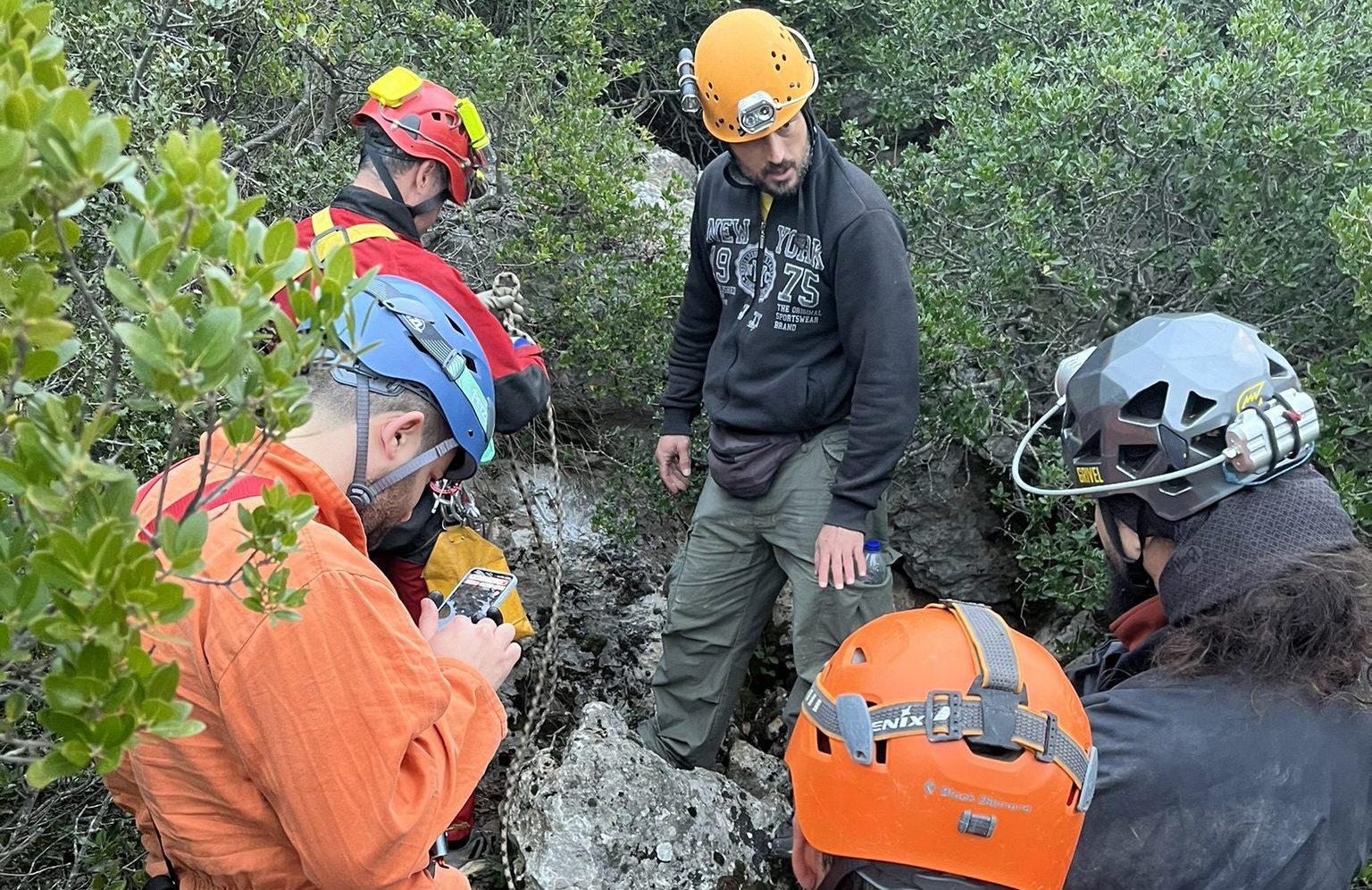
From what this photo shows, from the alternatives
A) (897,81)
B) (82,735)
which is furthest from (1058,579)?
(82,735)

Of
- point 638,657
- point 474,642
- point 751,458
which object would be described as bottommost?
point 638,657

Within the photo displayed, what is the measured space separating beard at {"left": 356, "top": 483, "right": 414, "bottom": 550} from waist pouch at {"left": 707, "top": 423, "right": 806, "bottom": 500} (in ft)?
5.19

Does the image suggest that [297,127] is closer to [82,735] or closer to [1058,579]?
[1058,579]

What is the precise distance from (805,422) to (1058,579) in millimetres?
1249

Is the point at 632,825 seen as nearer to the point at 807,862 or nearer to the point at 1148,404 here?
the point at 807,862

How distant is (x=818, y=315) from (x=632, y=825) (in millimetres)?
1737

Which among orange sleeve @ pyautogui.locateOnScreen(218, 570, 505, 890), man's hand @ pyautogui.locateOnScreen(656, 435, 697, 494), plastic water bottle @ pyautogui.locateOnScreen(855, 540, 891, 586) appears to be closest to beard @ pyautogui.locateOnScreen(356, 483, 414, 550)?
orange sleeve @ pyautogui.locateOnScreen(218, 570, 505, 890)

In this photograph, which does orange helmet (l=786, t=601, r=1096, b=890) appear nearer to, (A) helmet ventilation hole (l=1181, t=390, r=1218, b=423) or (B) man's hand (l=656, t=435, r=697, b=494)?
(A) helmet ventilation hole (l=1181, t=390, r=1218, b=423)

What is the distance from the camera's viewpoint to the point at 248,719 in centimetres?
154

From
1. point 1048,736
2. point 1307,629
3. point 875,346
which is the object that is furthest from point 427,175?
point 1307,629

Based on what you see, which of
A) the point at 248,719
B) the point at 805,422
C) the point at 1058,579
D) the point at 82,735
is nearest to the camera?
the point at 82,735

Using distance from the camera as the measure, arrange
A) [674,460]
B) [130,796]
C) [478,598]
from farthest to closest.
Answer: [674,460], [478,598], [130,796]

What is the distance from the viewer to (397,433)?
1.96 m

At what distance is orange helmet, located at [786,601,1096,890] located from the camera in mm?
1681
